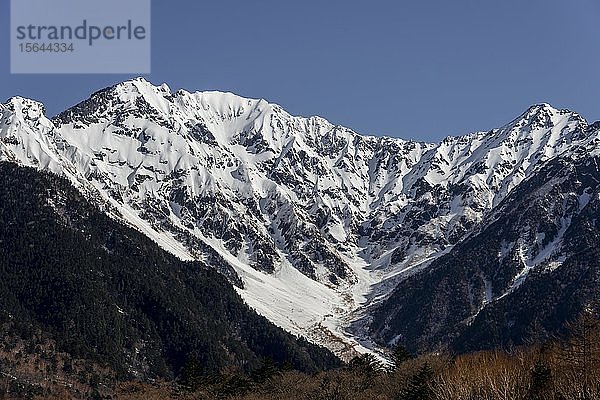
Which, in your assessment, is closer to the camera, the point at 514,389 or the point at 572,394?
the point at 572,394

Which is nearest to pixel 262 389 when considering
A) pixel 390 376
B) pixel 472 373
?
pixel 390 376

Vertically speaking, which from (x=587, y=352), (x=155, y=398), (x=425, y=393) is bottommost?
(x=155, y=398)

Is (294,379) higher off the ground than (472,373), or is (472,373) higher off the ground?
(472,373)

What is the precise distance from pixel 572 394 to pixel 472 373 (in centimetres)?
1807

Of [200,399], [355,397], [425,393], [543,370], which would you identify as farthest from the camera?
[200,399]

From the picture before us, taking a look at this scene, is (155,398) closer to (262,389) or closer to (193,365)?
(193,365)

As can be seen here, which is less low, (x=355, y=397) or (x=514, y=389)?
(x=514, y=389)

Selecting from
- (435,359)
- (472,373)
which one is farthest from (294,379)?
(472,373)

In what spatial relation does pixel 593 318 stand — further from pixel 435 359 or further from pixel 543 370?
pixel 435 359

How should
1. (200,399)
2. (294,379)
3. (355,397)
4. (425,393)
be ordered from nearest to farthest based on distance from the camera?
1. (425,393)
2. (355,397)
3. (200,399)
4. (294,379)

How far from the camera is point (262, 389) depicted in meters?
158

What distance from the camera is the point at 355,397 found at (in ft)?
420

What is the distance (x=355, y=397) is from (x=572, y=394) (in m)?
56.3

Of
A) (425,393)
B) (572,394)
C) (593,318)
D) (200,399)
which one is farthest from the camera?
(200,399)
